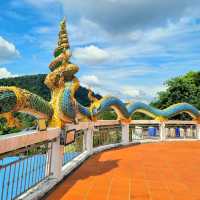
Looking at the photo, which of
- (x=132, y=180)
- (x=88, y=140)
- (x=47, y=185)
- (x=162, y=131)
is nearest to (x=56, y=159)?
(x=47, y=185)

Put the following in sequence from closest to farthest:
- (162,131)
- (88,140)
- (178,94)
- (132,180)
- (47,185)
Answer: (47,185), (132,180), (88,140), (162,131), (178,94)

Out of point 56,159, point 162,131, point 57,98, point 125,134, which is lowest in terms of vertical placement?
point 56,159

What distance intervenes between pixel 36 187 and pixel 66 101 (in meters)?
2.41

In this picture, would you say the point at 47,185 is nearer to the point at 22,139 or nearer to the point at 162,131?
the point at 22,139

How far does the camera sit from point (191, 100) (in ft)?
84.0

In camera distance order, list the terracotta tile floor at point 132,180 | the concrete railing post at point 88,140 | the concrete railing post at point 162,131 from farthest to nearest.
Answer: the concrete railing post at point 162,131 < the concrete railing post at point 88,140 < the terracotta tile floor at point 132,180

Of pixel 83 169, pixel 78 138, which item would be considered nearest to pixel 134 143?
pixel 78 138

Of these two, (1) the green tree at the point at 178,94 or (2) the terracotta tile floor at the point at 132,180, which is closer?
(2) the terracotta tile floor at the point at 132,180

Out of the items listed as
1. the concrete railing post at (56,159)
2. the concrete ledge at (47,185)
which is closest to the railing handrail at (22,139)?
the concrete railing post at (56,159)

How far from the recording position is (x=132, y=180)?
596 cm

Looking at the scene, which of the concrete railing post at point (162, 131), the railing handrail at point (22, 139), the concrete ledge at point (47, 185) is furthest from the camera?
the concrete railing post at point (162, 131)

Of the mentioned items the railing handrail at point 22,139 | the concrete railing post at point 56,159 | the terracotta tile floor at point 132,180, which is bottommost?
the terracotta tile floor at point 132,180

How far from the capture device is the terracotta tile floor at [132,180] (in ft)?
16.0

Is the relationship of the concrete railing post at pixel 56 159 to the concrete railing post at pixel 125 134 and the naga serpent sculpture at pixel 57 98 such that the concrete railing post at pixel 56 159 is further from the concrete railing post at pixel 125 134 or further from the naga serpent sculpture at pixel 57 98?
the concrete railing post at pixel 125 134
